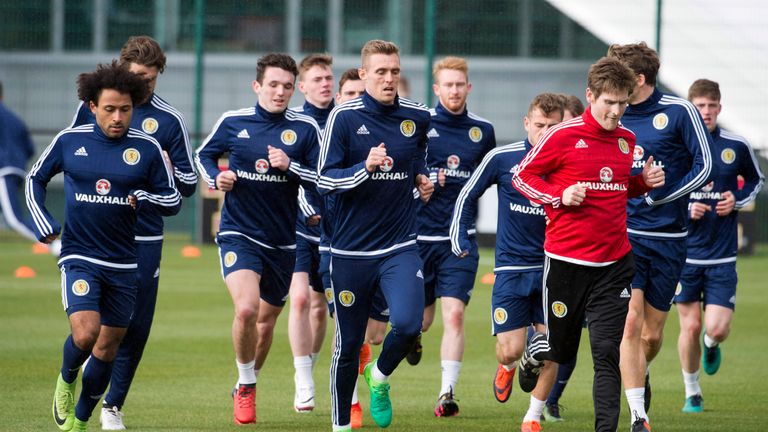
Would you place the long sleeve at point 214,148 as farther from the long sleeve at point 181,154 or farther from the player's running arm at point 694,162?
the player's running arm at point 694,162

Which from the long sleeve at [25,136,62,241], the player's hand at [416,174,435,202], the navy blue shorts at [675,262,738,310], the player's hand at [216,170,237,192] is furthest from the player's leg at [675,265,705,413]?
the long sleeve at [25,136,62,241]

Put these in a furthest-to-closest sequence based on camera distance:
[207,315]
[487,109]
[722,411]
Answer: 1. [487,109]
2. [207,315]
3. [722,411]

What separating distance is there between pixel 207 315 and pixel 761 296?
7.79m

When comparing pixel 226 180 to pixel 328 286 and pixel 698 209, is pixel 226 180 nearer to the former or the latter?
pixel 328 286

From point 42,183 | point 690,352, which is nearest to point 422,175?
point 42,183

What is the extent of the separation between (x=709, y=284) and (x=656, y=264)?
207 centimetres

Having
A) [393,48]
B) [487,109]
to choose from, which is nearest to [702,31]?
[487,109]

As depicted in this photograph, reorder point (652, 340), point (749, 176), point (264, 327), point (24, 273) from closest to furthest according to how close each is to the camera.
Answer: point (652, 340) < point (264, 327) < point (749, 176) < point (24, 273)

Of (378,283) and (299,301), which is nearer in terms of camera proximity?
(378,283)

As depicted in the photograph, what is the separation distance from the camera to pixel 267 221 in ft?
30.0

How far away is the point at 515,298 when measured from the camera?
891cm

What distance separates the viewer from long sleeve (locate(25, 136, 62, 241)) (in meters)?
7.84

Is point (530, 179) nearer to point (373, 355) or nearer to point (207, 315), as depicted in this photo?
point (373, 355)

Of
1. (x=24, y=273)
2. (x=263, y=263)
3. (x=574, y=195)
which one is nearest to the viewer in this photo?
(x=574, y=195)
